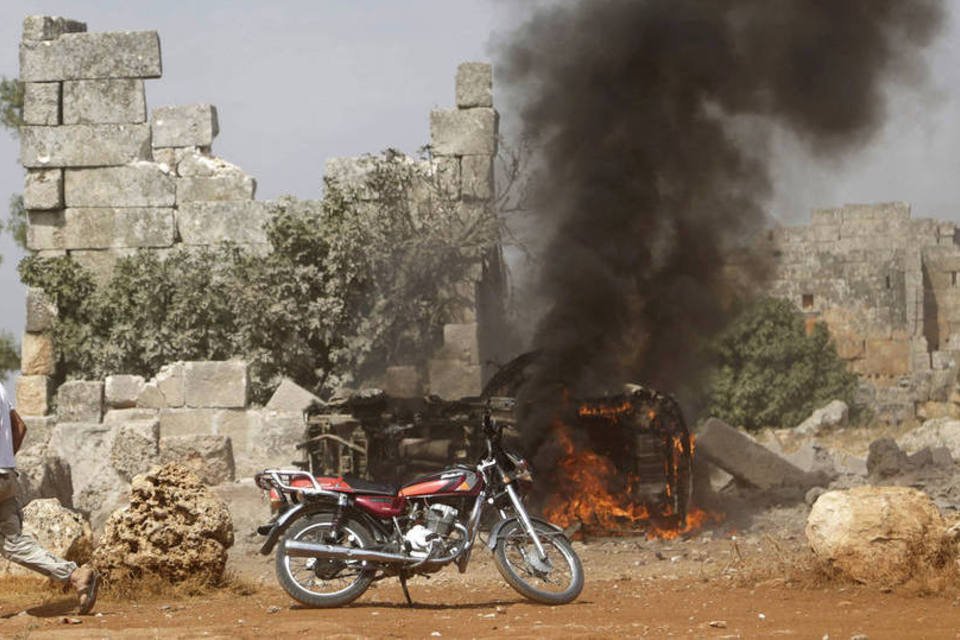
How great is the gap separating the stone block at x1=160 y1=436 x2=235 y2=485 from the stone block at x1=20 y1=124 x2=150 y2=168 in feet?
15.0

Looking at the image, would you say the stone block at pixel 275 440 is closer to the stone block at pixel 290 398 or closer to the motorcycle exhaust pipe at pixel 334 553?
the stone block at pixel 290 398

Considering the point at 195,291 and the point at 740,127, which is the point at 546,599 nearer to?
the point at 740,127

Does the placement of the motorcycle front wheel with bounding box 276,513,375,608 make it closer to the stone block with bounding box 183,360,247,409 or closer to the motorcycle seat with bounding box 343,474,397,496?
the motorcycle seat with bounding box 343,474,397,496

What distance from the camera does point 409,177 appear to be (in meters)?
18.5

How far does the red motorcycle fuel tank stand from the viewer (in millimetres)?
9703

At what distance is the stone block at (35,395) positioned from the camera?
18.8 metres

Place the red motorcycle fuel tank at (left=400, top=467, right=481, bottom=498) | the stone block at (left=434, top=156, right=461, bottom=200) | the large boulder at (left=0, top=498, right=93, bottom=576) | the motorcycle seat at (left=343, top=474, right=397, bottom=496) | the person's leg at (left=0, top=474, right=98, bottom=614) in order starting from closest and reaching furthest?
the person's leg at (left=0, top=474, right=98, bottom=614), the motorcycle seat at (left=343, top=474, right=397, bottom=496), the red motorcycle fuel tank at (left=400, top=467, right=481, bottom=498), the large boulder at (left=0, top=498, right=93, bottom=576), the stone block at (left=434, top=156, right=461, bottom=200)

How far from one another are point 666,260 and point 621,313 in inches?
33.3

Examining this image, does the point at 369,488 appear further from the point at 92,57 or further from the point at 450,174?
the point at 92,57

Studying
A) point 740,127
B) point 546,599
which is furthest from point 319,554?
point 740,127

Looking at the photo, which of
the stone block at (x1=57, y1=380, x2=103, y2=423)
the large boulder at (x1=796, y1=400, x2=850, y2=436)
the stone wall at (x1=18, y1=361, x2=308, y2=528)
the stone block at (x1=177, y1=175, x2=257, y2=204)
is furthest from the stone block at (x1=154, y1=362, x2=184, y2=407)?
the large boulder at (x1=796, y1=400, x2=850, y2=436)

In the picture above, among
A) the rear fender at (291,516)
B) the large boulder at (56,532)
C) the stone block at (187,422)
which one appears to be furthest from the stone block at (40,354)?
the rear fender at (291,516)

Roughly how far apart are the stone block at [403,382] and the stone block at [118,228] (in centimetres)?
344

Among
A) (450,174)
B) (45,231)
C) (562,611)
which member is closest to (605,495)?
(562,611)
